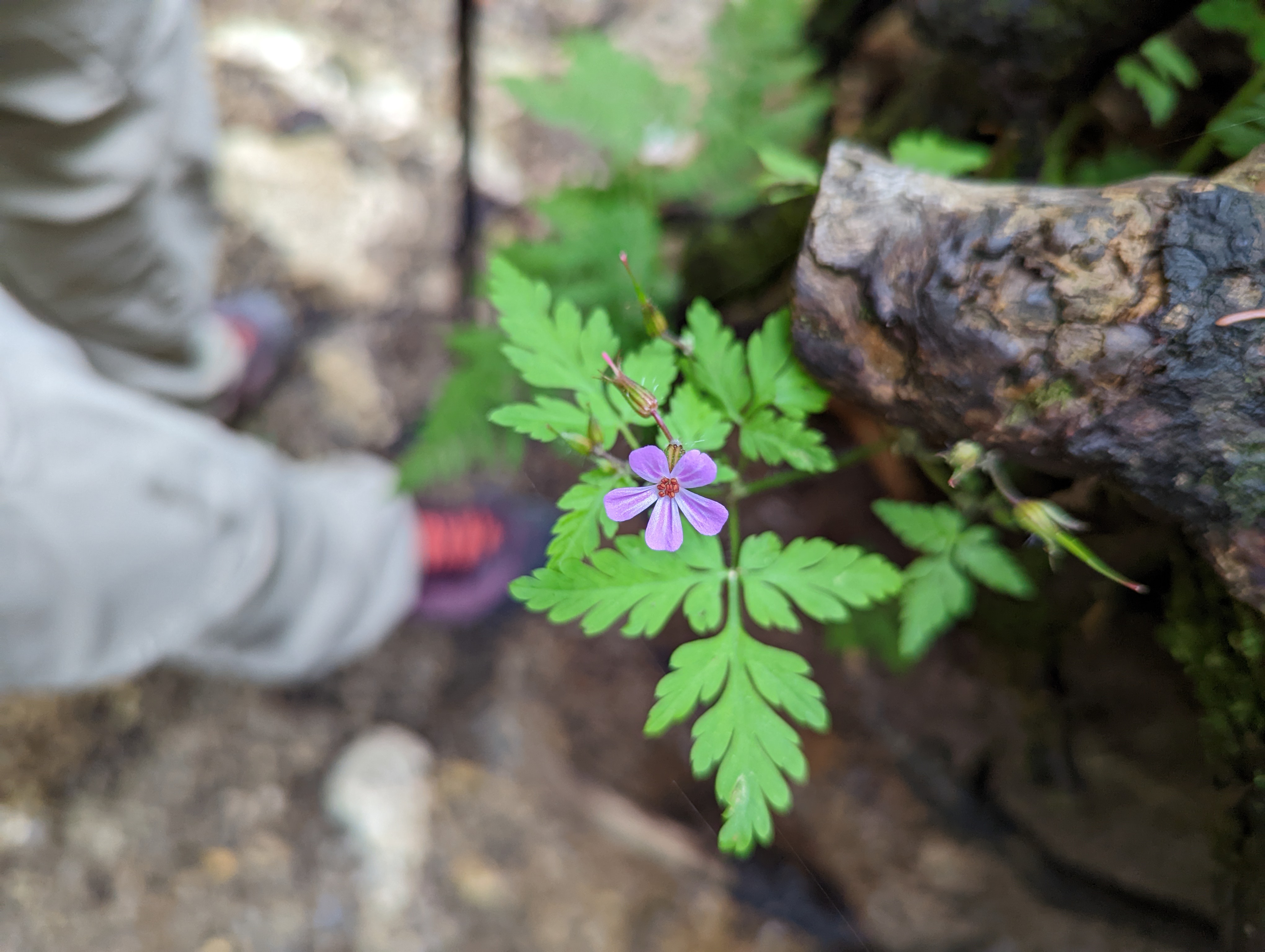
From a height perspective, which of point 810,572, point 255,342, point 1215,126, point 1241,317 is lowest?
point 255,342

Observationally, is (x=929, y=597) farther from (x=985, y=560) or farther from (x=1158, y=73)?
(x=1158, y=73)

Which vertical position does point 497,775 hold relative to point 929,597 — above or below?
below

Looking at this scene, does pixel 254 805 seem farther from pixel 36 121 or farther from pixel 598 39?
pixel 598 39

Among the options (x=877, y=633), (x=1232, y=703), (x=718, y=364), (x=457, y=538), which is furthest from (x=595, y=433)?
(x=457, y=538)

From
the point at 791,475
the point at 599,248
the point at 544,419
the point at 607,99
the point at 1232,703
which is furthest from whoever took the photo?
the point at 607,99

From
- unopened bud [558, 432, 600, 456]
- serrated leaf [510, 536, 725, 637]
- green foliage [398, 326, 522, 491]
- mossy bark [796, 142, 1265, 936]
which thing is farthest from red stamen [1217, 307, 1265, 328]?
green foliage [398, 326, 522, 491]

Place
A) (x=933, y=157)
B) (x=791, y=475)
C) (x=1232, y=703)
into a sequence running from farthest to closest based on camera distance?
(x=933, y=157), (x=791, y=475), (x=1232, y=703)

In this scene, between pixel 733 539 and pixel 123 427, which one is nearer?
pixel 733 539

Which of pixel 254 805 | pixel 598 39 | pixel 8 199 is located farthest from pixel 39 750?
pixel 598 39
